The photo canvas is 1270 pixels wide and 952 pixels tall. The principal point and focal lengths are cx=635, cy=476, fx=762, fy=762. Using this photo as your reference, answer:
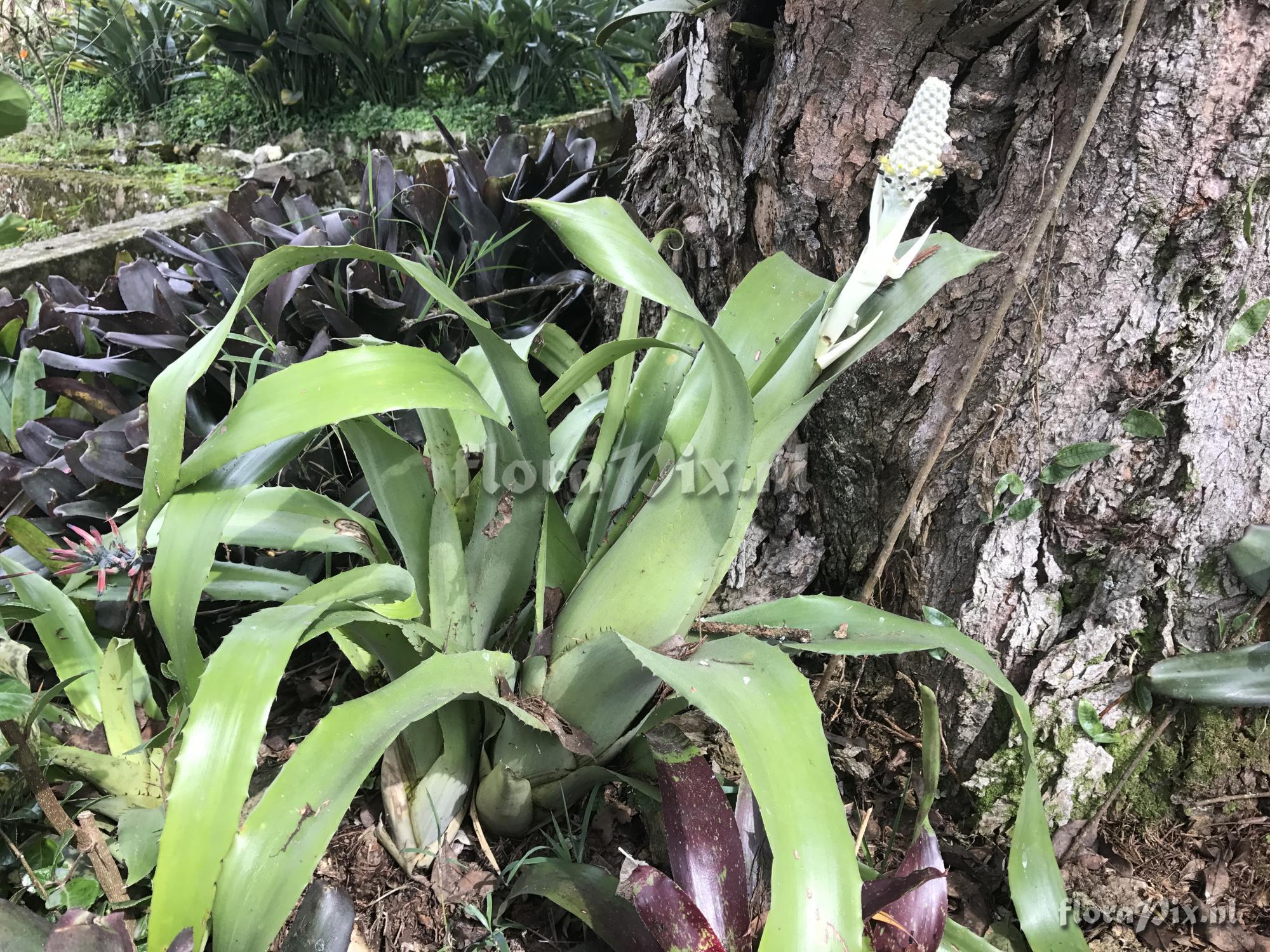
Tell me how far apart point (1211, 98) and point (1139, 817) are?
0.89 metres

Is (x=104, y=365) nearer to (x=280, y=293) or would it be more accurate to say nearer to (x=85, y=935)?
(x=280, y=293)

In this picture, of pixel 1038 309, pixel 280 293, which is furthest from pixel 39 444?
pixel 1038 309

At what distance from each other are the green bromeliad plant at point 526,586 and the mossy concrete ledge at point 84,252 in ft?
4.27

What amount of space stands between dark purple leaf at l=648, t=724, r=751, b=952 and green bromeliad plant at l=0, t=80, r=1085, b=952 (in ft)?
0.28

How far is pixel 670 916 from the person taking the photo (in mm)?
728

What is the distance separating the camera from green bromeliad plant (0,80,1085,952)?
0.59m

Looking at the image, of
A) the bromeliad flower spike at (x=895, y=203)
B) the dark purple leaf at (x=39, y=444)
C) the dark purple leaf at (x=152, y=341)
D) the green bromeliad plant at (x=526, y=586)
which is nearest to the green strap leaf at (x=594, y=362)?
the green bromeliad plant at (x=526, y=586)

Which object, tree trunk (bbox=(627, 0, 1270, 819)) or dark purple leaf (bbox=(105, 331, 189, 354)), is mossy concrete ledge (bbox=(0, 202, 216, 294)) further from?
tree trunk (bbox=(627, 0, 1270, 819))

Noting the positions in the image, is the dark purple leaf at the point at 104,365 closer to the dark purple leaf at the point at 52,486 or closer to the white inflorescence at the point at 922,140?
the dark purple leaf at the point at 52,486

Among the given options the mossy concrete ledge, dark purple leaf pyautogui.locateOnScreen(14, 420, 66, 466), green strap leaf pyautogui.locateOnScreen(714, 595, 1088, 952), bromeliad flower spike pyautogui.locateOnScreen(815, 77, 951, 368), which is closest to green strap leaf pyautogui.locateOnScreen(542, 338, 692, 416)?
bromeliad flower spike pyautogui.locateOnScreen(815, 77, 951, 368)

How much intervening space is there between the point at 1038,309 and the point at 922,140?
0.40 m

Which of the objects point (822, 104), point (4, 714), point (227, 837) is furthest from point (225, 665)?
point (822, 104)

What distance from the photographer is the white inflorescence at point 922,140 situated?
0.64m

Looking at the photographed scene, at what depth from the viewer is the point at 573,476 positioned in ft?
3.96
